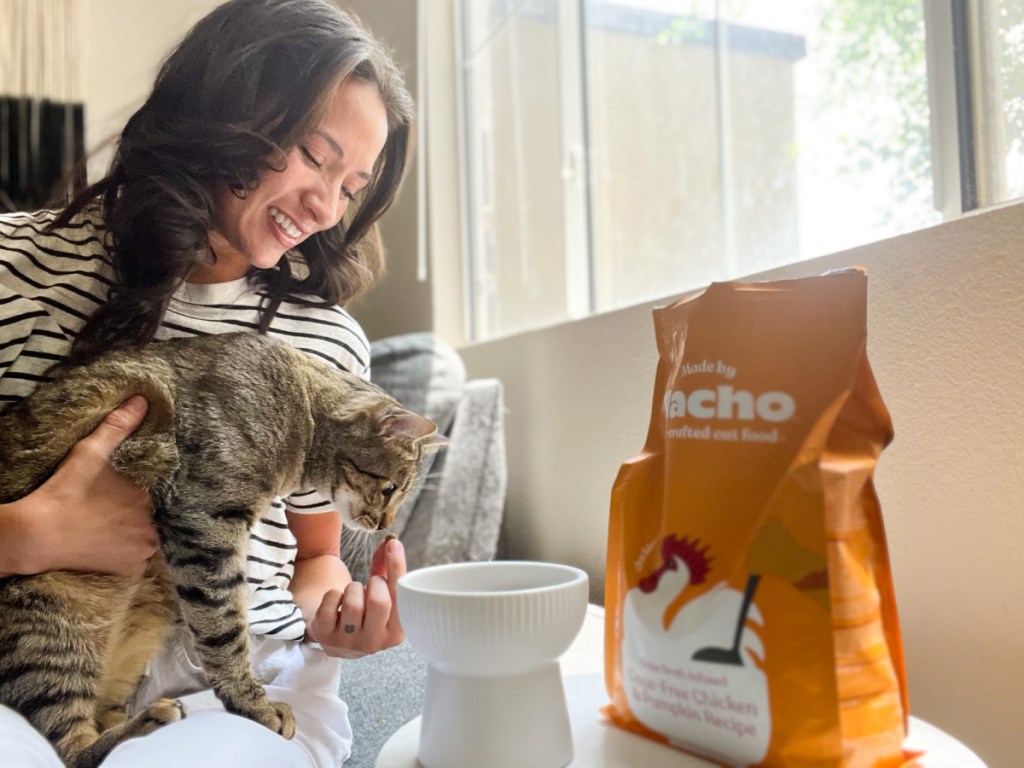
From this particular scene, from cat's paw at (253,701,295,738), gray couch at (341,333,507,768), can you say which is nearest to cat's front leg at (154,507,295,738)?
cat's paw at (253,701,295,738)

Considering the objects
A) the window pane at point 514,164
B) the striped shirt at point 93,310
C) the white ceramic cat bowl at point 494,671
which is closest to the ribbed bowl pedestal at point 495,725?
the white ceramic cat bowl at point 494,671

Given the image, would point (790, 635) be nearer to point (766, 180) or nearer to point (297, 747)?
point (297, 747)

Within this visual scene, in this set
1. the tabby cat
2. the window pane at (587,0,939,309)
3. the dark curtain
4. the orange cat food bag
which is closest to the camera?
the orange cat food bag

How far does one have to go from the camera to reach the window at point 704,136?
0.79 m

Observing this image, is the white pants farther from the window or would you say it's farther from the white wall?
the window

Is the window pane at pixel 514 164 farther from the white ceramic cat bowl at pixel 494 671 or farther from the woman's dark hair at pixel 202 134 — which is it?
the white ceramic cat bowl at pixel 494 671

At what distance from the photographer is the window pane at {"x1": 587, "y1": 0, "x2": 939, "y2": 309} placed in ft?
3.20

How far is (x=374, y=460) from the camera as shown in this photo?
810mm

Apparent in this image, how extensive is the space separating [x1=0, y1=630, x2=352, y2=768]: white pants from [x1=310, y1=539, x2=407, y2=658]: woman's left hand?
0.05 metres

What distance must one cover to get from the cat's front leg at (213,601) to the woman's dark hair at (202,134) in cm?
17

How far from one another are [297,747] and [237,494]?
0.21 m

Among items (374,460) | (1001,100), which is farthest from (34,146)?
(1001,100)

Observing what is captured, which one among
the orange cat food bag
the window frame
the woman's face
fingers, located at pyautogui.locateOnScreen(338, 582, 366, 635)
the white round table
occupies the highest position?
the window frame

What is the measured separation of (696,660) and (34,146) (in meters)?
2.39
